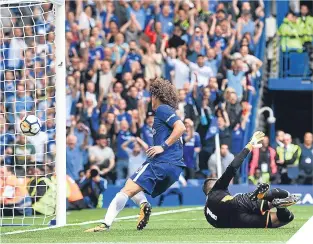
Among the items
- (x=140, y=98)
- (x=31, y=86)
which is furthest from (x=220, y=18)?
(x=31, y=86)

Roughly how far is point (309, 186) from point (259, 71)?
4.44m

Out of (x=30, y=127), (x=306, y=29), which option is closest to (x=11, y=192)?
(x=30, y=127)

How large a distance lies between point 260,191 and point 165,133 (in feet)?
4.59

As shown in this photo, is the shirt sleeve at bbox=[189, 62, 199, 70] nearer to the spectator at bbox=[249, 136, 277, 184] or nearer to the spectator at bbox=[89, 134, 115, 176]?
the spectator at bbox=[249, 136, 277, 184]

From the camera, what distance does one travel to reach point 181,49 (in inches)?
954

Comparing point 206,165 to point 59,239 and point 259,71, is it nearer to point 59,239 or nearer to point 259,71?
point 259,71

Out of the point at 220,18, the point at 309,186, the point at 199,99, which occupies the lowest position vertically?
the point at 309,186

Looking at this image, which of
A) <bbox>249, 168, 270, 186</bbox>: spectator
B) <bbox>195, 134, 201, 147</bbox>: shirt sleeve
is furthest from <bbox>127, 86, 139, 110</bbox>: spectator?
<bbox>249, 168, 270, 186</bbox>: spectator

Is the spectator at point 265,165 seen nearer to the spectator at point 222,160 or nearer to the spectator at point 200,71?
the spectator at point 222,160

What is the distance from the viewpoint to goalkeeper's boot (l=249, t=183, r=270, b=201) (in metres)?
12.8

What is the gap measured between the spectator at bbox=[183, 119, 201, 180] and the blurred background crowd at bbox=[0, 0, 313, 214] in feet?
0.07

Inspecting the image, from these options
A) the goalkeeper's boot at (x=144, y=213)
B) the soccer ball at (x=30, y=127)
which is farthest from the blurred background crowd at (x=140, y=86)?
the goalkeeper's boot at (x=144, y=213)

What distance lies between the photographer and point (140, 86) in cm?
2342

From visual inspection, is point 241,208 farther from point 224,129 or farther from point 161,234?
point 224,129
